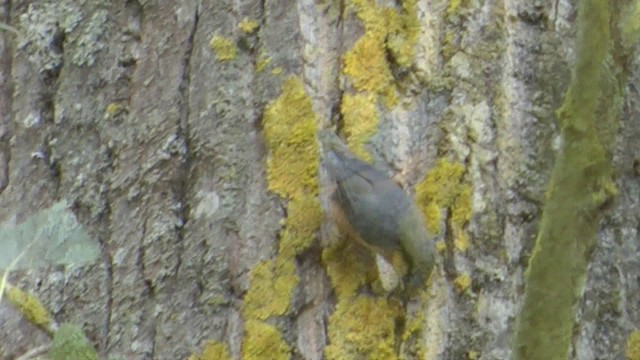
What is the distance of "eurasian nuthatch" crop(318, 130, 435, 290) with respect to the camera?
1425mm

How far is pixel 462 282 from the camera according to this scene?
148 centimetres

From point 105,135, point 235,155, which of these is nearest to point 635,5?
point 235,155

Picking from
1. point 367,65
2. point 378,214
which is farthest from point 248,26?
point 378,214

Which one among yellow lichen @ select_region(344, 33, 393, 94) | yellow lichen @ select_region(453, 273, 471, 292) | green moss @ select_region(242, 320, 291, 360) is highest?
yellow lichen @ select_region(344, 33, 393, 94)

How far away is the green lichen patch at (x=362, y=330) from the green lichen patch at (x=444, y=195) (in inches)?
4.9

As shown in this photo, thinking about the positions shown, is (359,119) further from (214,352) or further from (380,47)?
(214,352)

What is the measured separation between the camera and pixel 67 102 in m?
1.52

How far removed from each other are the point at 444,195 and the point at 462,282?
111 millimetres

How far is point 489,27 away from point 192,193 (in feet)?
1.45

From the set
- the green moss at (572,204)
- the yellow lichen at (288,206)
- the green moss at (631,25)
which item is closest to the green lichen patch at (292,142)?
the yellow lichen at (288,206)

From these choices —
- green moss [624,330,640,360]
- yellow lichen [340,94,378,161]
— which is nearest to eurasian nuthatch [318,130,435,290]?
yellow lichen [340,94,378,161]

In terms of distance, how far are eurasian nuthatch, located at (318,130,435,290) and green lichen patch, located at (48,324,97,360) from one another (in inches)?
14.9

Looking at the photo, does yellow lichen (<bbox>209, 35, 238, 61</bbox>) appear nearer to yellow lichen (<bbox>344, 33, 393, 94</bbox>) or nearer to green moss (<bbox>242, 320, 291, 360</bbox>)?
yellow lichen (<bbox>344, 33, 393, 94</bbox>)

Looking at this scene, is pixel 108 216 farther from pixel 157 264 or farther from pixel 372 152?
pixel 372 152
